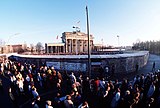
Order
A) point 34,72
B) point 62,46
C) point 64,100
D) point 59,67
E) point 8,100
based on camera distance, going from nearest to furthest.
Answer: point 64,100, point 8,100, point 34,72, point 59,67, point 62,46

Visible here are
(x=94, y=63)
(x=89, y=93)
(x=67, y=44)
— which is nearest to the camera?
(x=89, y=93)

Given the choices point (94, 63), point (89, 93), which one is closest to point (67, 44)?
point (94, 63)

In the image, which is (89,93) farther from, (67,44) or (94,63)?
(67,44)

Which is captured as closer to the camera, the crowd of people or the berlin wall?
the crowd of people

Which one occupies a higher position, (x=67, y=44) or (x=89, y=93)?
(x=67, y=44)

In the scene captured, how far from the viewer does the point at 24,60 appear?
1345 inches

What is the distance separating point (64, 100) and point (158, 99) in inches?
200

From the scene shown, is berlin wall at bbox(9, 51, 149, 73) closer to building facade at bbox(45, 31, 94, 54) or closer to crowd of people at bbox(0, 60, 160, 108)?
crowd of people at bbox(0, 60, 160, 108)

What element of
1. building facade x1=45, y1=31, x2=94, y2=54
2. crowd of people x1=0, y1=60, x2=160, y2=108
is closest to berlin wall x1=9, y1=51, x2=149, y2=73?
crowd of people x1=0, y1=60, x2=160, y2=108

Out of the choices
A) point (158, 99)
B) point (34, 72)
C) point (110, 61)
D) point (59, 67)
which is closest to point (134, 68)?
point (110, 61)

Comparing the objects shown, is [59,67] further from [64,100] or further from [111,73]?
[64,100]

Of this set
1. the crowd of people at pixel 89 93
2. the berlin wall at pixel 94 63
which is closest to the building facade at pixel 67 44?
the berlin wall at pixel 94 63

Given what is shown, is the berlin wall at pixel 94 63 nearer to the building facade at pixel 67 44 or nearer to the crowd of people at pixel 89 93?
the crowd of people at pixel 89 93

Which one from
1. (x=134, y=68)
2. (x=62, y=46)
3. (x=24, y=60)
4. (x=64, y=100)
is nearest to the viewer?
(x=64, y=100)
